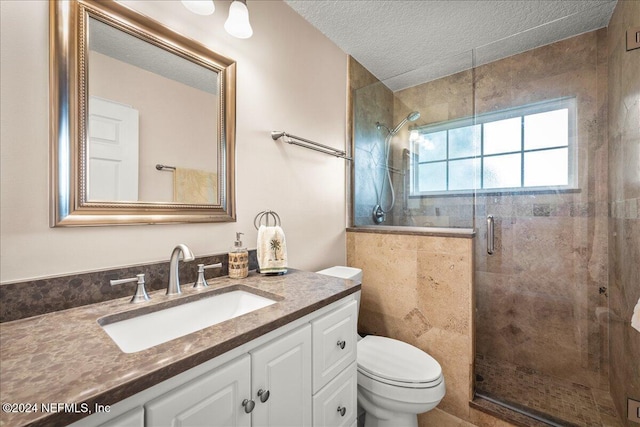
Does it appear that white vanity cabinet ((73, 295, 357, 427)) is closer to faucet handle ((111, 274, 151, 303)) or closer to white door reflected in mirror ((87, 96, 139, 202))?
faucet handle ((111, 274, 151, 303))

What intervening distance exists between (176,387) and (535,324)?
7.36 ft

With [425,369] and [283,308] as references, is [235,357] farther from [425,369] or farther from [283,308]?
[425,369]

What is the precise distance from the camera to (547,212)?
1.80 m

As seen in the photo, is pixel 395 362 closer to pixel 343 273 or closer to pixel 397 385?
pixel 397 385

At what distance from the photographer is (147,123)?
1021 mm

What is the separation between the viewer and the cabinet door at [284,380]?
0.72m

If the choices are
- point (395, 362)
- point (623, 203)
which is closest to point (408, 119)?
point (623, 203)

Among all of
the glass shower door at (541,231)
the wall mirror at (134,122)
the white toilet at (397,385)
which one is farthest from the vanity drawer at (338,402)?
the glass shower door at (541,231)

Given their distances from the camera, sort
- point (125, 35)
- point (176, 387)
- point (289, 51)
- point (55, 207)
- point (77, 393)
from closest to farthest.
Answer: point (77, 393)
point (176, 387)
point (55, 207)
point (125, 35)
point (289, 51)

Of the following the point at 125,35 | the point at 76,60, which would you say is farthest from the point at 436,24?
the point at 76,60

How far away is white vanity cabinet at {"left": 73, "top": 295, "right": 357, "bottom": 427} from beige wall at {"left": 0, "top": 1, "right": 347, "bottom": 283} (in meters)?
0.58

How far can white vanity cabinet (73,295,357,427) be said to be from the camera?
536 mm

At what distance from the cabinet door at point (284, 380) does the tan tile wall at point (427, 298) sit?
1.05 meters

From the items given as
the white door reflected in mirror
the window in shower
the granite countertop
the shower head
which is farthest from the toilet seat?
the shower head
